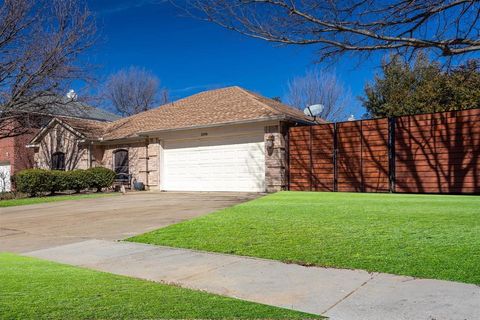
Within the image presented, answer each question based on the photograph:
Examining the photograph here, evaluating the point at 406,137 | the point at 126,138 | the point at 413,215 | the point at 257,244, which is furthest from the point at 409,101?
the point at 257,244

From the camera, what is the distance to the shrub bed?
770 inches

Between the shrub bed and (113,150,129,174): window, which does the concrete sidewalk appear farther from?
→ (113,150,129,174): window

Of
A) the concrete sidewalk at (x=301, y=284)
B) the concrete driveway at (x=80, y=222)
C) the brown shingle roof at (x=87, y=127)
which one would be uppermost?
the brown shingle roof at (x=87, y=127)

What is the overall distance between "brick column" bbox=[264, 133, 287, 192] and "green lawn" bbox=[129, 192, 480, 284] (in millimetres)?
6839

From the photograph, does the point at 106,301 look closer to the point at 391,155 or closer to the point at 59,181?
the point at 391,155

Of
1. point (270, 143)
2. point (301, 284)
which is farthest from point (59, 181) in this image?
point (301, 284)

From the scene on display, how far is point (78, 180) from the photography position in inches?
845

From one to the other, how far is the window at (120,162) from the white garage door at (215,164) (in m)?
3.21

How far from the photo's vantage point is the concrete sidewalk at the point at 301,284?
13.0 feet

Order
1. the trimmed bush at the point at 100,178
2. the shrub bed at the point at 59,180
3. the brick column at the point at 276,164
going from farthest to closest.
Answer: the trimmed bush at the point at 100,178 < the shrub bed at the point at 59,180 < the brick column at the point at 276,164

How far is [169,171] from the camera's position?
70.9 ft

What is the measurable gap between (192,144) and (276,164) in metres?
4.97

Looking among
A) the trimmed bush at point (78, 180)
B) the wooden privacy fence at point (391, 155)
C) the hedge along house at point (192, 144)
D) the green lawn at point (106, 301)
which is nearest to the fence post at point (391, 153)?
the wooden privacy fence at point (391, 155)

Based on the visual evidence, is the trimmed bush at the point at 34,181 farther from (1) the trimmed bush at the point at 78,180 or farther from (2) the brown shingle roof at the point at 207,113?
(2) the brown shingle roof at the point at 207,113
